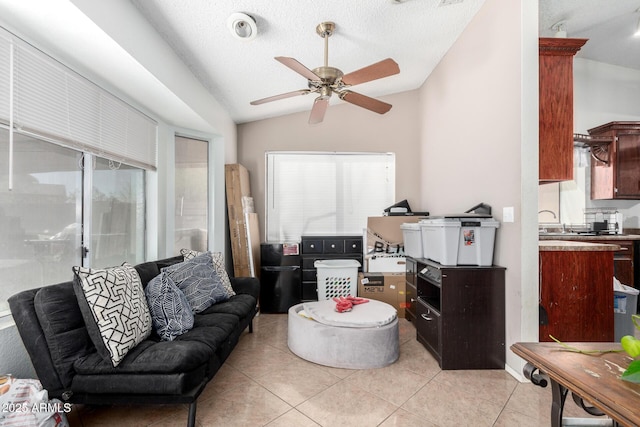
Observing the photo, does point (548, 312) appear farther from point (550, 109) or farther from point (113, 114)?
point (113, 114)

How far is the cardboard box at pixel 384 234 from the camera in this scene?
3889mm

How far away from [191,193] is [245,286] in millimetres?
1351

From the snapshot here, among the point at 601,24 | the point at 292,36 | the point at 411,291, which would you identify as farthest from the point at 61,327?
the point at 601,24

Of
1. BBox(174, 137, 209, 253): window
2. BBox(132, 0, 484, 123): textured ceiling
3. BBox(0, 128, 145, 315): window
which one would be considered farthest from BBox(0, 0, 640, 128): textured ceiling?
BBox(0, 128, 145, 315): window

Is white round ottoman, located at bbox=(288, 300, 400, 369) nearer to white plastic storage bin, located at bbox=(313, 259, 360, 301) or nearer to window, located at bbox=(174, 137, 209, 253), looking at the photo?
white plastic storage bin, located at bbox=(313, 259, 360, 301)

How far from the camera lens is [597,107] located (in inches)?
160

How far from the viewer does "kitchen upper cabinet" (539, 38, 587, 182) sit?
2.40 m

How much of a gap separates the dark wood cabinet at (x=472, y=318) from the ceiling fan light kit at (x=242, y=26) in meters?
2.34

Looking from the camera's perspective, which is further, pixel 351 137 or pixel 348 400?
pixel 351 137

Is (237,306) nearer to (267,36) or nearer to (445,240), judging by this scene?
(445,240)

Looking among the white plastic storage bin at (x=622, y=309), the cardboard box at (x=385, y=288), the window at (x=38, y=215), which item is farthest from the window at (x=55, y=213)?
the white plastic storage bin at (x=622, y=309)

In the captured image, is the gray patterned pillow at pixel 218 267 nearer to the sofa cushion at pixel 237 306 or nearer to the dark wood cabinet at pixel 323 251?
the sofa cushion at pixel 237 306

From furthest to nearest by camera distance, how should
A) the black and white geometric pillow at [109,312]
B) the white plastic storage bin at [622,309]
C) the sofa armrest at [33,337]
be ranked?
the white plastic storage bin at [622,309], the black and white geometric pillow at [109,312], the sofa armrest at [33,337]

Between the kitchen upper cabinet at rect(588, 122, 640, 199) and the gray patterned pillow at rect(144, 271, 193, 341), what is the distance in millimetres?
4835
